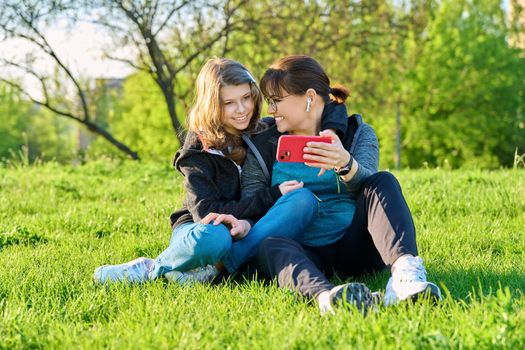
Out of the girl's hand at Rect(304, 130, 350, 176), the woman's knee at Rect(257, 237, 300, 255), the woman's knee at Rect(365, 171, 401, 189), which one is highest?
the girl's hand at Rect(304, 130, 350, 176)

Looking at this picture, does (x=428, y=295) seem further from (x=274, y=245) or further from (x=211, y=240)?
(x=211, y=240)

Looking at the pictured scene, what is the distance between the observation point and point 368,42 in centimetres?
1905

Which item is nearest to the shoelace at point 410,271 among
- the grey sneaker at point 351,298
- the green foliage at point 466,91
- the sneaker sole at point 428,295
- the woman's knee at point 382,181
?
the sneaker sole at point 428,295

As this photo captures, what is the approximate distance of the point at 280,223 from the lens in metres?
3.46

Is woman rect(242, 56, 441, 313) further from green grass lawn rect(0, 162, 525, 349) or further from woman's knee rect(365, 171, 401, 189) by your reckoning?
green grass lawn rect(0, 162, 525, 349)

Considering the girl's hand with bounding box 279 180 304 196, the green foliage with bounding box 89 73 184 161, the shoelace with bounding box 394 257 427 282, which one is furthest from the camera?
the green foliage with bounding box 89 73 184 161

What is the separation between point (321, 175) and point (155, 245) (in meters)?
1.44

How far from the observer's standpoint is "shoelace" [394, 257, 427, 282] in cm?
294

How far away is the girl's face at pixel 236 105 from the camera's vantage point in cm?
386

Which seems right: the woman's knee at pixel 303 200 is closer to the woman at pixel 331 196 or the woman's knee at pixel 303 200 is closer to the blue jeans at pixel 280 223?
the blue jeans at pixel 280 223

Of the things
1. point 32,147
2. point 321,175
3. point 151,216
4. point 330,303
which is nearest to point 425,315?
point 330,303

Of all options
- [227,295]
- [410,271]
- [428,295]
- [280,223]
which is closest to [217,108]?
[280,223]

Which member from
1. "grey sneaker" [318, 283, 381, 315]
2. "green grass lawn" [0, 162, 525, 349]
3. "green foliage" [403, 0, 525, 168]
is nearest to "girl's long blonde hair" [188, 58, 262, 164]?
"green grass lawn" [0, 162, 525, 349]

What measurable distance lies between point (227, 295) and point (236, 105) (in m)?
1.24
